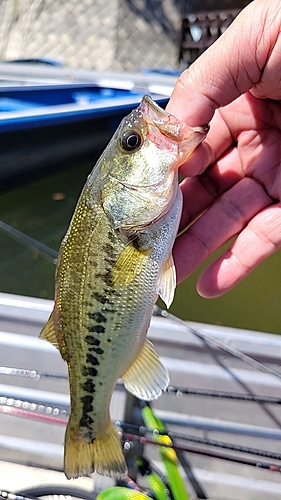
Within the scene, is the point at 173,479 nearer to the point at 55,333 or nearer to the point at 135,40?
the point at 55,333

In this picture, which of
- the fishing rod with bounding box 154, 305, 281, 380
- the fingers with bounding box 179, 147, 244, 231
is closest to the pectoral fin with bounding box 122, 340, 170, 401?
the fishing rod with bounding box 154, 305, 281, 380

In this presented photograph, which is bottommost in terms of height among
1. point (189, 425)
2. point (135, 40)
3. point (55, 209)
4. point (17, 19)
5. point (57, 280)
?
point (189, 425)

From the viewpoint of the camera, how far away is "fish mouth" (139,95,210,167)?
1185mm

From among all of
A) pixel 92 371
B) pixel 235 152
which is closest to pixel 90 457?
pixel 92 371

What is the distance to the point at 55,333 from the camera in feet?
4.15

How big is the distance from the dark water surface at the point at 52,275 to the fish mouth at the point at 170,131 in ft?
6.34

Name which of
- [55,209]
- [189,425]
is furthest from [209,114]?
[55,209]

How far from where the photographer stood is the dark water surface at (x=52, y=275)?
2996mm

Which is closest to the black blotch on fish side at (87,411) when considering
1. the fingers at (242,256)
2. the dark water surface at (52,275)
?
the fingers at (242,256)

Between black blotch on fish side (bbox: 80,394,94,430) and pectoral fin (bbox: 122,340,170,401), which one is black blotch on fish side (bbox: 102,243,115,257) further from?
black blotch on fish side (bbox: 80,394,94,430)

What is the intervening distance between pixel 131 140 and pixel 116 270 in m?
0.37

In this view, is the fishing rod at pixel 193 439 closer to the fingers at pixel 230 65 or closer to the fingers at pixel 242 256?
the fingers at pixel 242 256

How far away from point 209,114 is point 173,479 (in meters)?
1.24

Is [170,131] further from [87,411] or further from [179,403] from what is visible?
[179,403]
